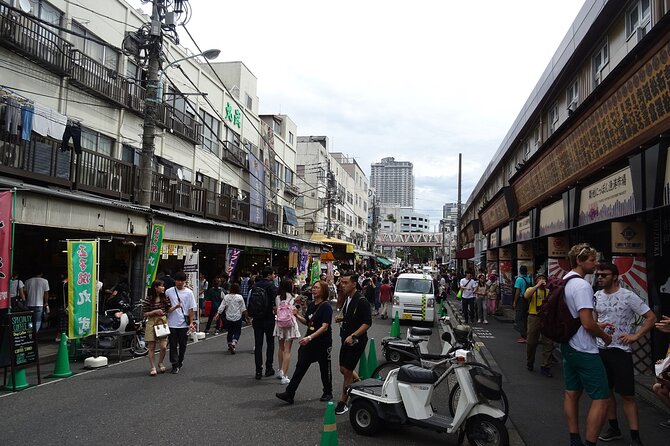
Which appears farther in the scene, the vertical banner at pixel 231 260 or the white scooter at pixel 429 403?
the vertical banner at pixel 231 260

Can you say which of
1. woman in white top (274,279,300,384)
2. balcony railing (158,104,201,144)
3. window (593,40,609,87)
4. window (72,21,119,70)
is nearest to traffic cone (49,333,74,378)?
woman in white top (274,279,300,384)

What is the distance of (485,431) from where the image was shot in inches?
193

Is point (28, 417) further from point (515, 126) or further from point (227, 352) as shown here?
point (515, 126)

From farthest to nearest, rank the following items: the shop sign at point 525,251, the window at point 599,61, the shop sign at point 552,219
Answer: the shop sign at point 525,251 → the shop sign at point 552,219 → the window at point 599,61

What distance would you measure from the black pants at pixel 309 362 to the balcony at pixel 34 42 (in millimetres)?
10583

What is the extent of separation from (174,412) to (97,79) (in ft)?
41.9

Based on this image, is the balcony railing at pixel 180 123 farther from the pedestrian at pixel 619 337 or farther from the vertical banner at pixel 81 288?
the pedestrian at pixel 619 337

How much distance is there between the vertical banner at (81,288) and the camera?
9.04 meters

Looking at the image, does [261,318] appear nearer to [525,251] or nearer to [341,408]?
[341,408]

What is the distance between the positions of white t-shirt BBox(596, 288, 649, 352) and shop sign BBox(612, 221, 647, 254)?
334cm

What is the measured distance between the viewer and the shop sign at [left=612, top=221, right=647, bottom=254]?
26.4 feet

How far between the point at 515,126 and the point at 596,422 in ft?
61.7

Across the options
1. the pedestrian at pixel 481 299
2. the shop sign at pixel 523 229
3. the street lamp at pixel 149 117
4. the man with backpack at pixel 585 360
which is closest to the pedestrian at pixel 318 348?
the man with backpack at pixel 585 360

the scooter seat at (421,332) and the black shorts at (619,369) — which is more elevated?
the black shorts at (619,369)
